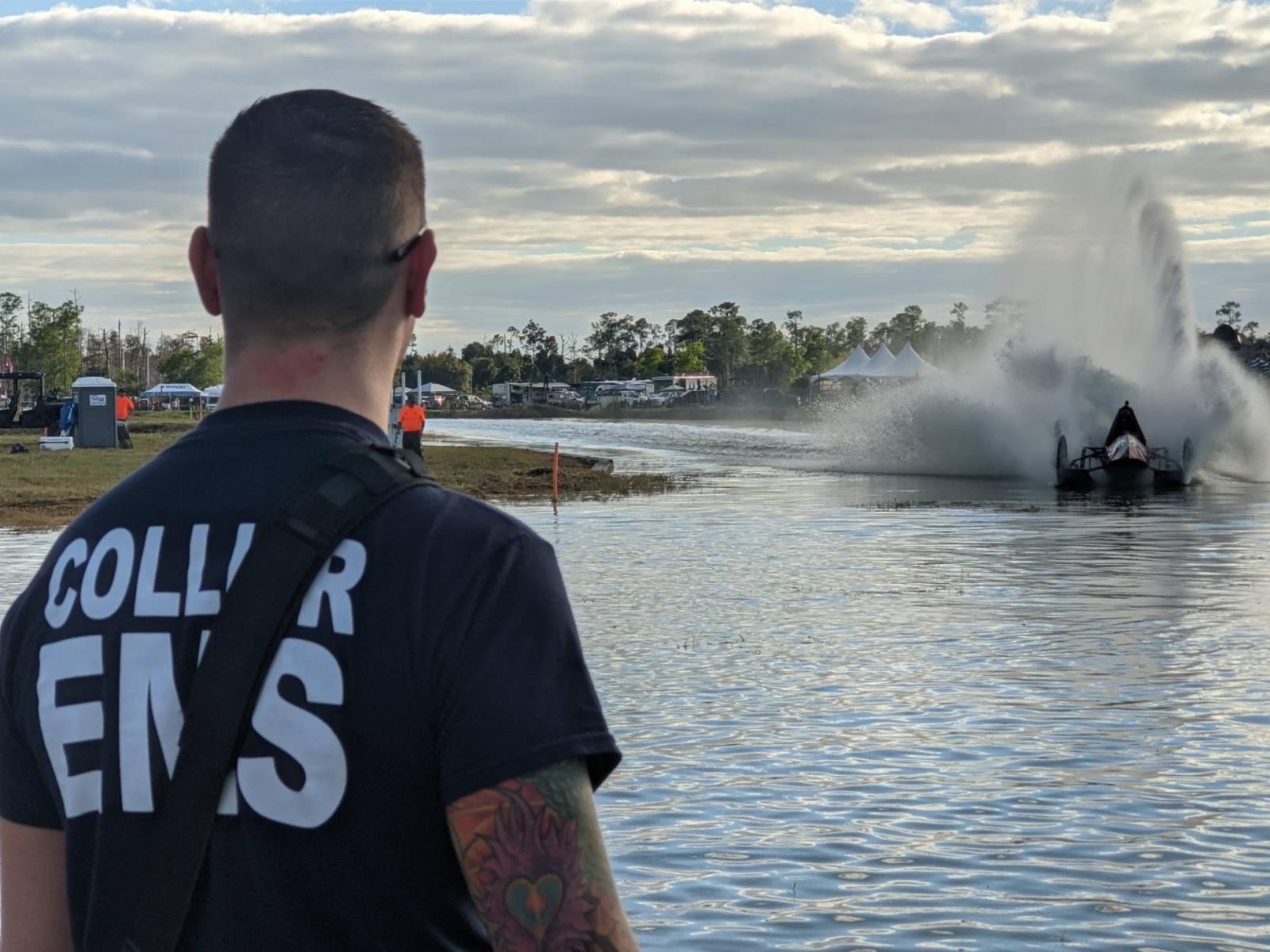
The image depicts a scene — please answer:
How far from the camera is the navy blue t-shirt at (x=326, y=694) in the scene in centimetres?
185

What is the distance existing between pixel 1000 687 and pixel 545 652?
10277mm

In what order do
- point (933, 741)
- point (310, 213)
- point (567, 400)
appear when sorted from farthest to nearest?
point (567, 400) → point (933, 741) → point (310, 213)

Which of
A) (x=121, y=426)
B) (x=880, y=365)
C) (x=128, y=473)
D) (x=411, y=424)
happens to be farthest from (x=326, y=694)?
(x=880, y=365)

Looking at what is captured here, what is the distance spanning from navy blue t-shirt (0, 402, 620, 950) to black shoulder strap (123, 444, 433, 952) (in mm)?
19

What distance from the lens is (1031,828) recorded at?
8.02 metres

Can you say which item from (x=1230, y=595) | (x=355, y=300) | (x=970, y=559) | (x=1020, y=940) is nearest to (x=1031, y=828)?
(x=1020, y=940)

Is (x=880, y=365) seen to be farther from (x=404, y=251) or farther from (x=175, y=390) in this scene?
(x=404, y=251)

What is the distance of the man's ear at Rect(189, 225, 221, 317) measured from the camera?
219 centimetres

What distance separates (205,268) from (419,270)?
0.93ft

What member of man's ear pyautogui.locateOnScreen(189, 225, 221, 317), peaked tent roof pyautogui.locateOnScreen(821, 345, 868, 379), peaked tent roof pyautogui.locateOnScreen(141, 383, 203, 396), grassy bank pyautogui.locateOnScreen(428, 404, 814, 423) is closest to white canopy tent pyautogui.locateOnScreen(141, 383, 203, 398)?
peaked tent roof pyautogui.locateOnScreen(141, 383, 203, 396)

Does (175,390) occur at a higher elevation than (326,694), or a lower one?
higher

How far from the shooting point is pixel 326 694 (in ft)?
6.18

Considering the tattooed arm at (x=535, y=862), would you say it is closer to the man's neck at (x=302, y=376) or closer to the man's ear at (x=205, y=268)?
the man's neck at (x=302, y=376)

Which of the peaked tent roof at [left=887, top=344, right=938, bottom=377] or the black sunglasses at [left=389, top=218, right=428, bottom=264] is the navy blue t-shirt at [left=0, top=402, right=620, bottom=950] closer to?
the black sunglasses at [left=389, top=218, right=428, bottom=264]
